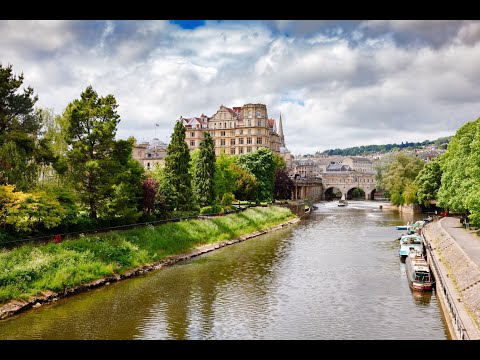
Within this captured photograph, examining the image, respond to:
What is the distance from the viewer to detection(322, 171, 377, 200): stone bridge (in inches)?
5162

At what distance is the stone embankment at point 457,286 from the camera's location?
15.9 metres

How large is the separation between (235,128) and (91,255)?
66586mm

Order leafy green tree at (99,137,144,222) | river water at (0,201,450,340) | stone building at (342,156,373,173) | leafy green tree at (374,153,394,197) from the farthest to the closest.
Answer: stone building at (342,156,373,173) < leafy green tree at (374,153,394,197) < leafy green tree at (99,137,144,222) < river water at (0,201,450,340)

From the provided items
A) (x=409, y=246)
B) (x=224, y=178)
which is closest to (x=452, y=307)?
(x=409, y=246)

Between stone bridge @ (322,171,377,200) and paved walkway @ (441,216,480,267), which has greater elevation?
stone bridge @ (322,171,377,200)

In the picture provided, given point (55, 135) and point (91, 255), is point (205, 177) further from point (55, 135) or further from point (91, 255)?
point (91, 255)

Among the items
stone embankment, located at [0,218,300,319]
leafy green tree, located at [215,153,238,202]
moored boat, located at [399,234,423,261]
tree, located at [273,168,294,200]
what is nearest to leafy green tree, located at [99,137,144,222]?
stone embankment, located at [0,218,300,319]

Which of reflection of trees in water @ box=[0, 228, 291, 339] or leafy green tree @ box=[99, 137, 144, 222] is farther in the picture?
leafy green tree @ box=[99, 137, 144, 222]

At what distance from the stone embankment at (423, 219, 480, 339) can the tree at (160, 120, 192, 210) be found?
808 inches

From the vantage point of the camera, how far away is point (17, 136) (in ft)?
81.8

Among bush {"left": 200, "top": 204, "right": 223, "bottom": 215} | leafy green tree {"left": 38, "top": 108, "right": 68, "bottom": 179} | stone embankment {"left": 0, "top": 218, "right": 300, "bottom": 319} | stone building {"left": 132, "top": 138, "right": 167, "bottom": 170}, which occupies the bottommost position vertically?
stone embankment {"left": 0, "top": 218, "right": 300, "bottom": 319}

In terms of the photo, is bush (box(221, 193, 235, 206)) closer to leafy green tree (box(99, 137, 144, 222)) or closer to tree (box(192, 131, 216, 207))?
tree (box(192, 131, 216, 207))

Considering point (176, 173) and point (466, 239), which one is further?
point (176, 173)
